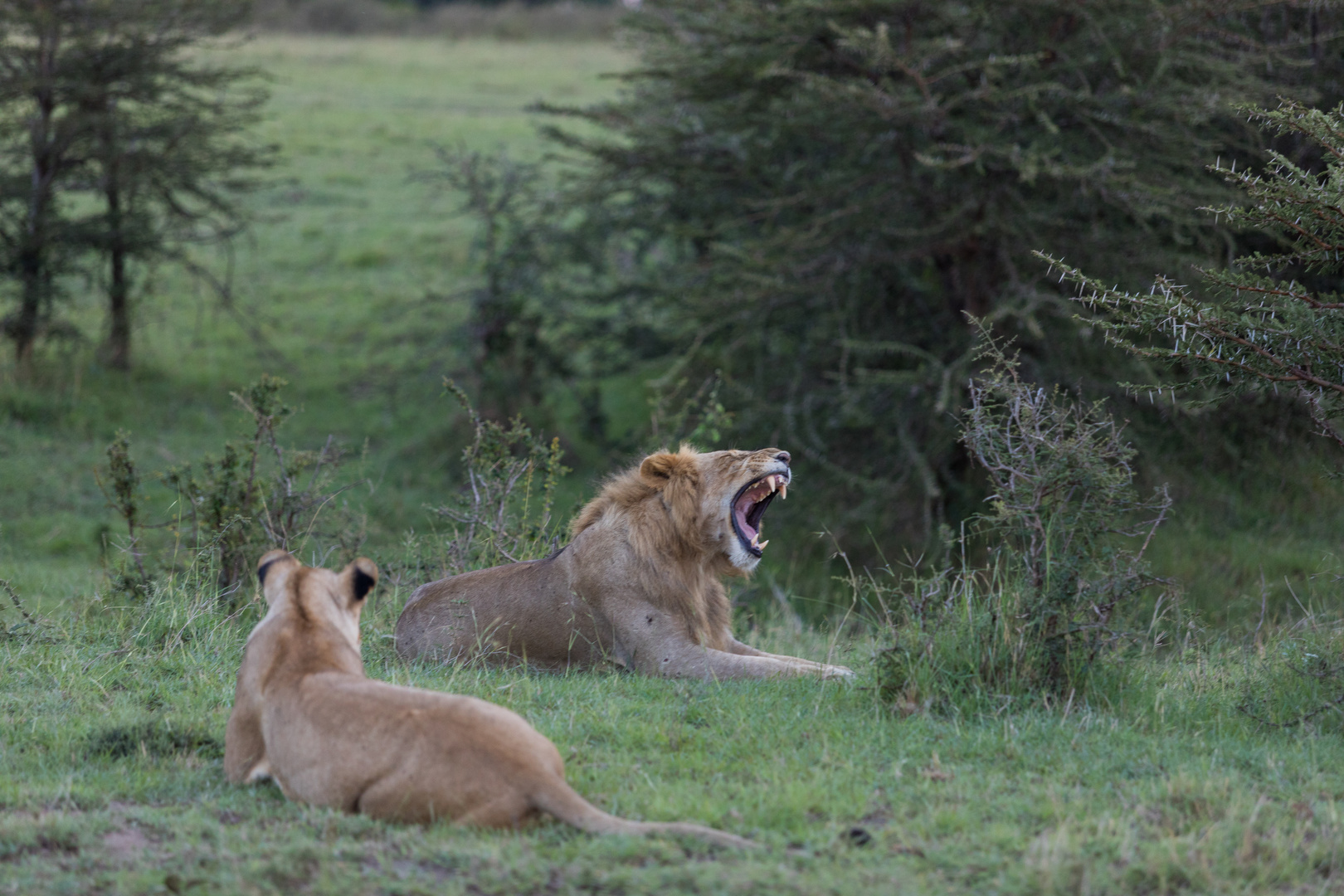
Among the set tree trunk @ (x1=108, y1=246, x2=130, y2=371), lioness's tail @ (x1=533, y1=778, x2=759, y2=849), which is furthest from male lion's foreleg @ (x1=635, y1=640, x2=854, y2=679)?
tree trunk @ (x1=108, y1=246, x2=130, y2=371)

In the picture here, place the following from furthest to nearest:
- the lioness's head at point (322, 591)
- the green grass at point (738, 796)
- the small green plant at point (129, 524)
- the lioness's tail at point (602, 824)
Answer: the small green plant at point (129, 524)
the lioness's head at point (322, 591)
the lioness's tail at point (602, 824)
the green grass at point (738, 796)

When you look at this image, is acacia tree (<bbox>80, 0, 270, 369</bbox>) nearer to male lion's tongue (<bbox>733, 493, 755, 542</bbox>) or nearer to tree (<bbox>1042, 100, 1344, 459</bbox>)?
male lion's tongue (<bbox>733, 493, 755, 542</bbox>)

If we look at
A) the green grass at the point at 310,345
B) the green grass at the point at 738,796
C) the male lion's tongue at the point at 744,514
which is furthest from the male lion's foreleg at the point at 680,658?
the green grass at the point at 310,345

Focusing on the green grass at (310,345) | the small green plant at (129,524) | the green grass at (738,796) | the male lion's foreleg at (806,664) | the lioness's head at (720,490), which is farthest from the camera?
the green grass at (310,345)

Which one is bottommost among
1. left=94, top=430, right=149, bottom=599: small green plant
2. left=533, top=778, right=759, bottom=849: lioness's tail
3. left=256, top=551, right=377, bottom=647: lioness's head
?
left=94, top=430, right=149, bottom=599: small green plant

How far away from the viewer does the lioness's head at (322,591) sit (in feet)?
16.4

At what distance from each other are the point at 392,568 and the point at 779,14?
6.39 m

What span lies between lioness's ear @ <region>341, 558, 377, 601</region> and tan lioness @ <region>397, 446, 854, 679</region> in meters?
1.70

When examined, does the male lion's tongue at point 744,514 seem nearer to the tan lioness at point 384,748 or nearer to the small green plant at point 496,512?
the small green plant at point 496,512

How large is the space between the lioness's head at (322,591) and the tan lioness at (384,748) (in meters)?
0.10

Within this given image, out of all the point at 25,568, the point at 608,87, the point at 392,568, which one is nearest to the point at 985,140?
the point at 392,568

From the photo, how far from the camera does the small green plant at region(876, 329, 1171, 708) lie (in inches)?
223

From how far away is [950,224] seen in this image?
1248cm

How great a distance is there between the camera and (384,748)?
168 inches
